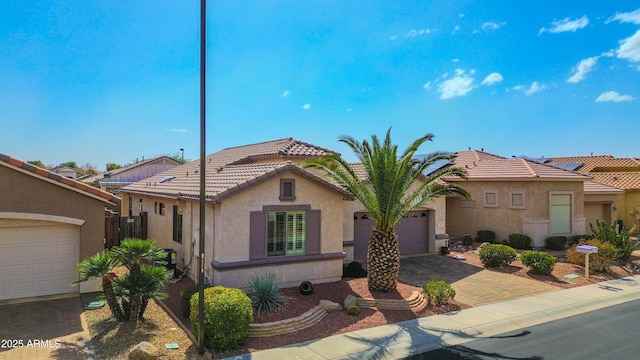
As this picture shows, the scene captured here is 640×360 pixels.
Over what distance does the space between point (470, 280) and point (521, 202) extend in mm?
9382

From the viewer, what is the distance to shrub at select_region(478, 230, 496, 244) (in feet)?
77.9

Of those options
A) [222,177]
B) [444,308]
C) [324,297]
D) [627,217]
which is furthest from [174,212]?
[627,217]

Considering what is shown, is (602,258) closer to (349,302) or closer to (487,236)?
(487,236)

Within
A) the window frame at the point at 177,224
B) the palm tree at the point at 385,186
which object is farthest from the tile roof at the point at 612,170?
the window frame at the point at 177,224

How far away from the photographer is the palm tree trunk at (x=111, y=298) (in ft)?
33.5

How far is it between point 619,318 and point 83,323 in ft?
49.0

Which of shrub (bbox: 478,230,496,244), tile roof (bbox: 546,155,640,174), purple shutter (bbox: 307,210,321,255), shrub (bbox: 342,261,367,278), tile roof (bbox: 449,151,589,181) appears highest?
tile roof (bbox: 546,155,640,174)

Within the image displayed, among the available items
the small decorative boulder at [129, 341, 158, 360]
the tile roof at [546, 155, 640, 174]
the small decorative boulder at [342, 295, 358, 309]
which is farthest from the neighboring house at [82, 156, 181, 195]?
the tile roof at [546, 155, 640, 174]

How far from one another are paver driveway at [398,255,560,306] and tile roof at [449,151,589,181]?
286 inches

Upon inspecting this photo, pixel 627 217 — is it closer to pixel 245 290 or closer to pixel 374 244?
pixel 374 244

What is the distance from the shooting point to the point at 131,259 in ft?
34.8

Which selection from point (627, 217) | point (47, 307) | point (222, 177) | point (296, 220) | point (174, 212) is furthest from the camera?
point (627, 217)

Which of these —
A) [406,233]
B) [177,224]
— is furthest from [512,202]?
[177,224]

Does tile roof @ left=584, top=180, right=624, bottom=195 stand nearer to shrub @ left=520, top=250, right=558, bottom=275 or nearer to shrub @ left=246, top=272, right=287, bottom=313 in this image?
shrub @ left=520, top=250, right=558, bottom=275
